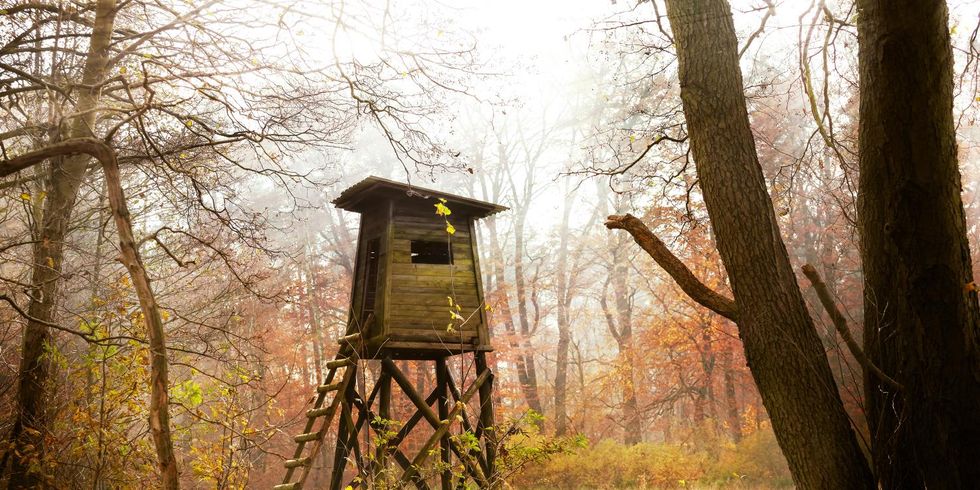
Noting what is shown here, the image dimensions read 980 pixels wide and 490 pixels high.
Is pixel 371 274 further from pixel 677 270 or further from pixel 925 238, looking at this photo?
pixel 925 238

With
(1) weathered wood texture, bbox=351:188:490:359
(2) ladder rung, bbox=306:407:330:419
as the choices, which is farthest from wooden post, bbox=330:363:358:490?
(1) weathered wood texture, bbox=351:188:490:359

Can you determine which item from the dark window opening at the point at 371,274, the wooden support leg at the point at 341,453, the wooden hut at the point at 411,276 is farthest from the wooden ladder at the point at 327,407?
the dark window opening at the point at 371,274

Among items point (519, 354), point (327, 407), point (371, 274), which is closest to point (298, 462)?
point (327, 407)

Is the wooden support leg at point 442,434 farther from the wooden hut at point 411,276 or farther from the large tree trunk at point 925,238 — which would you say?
the large tree trunk at point 925,238

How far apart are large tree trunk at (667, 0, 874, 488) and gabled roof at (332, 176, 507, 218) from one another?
5.24 m

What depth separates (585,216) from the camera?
21516 millimetres

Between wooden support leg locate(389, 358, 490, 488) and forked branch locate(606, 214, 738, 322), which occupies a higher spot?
forked branch locate(606, 214, 738, 322)

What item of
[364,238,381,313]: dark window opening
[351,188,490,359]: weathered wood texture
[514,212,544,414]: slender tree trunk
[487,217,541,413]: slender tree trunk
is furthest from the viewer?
[514,212,544,414]: slender tree trunk

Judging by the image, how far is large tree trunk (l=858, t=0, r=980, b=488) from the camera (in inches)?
113

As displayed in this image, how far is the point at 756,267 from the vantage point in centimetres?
360

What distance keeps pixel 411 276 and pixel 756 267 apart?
6058 millimetres

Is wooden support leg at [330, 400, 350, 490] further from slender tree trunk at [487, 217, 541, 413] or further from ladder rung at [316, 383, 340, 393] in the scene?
slender tree trunk at [487, 217, 541, 413]

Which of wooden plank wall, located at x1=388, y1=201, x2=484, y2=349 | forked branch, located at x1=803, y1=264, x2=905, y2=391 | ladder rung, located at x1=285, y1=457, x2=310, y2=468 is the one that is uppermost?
wooden plank wall, located at x1=388, y1=201, x2=484, y2=349

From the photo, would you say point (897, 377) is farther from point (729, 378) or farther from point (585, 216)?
point (585, 216)
